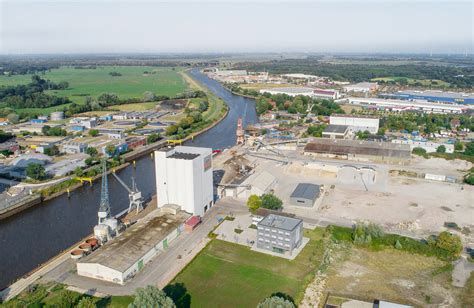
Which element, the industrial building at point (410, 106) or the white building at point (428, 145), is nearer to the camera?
the white building at point (428, 145)

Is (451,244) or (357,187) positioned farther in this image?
(357,187)

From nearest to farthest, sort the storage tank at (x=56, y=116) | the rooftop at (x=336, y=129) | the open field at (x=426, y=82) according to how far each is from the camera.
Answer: the rooftop at (x=336, y=129)
the storage tank at (x=56, y=116)
the open field at (x=426, y=82)

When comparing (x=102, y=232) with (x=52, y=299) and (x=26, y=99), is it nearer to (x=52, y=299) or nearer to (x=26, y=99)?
(x=52, y=299)

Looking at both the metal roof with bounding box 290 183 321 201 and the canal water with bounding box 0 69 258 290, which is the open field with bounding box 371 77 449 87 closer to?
the metal roof with bounding box 290 183 321 201

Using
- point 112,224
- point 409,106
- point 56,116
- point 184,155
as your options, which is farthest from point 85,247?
point 409,106

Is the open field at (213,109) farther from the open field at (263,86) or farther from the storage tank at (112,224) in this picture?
the storage tank at (112,224)

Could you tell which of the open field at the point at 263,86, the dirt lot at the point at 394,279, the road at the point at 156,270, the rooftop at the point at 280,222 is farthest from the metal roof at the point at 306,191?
the open field at the point at 263,86

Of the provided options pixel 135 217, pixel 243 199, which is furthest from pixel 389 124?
pixel 135 217
